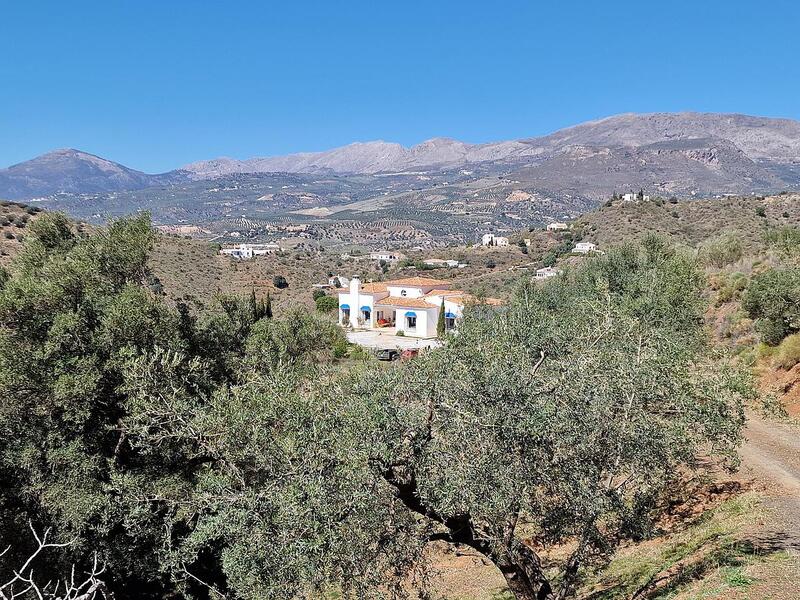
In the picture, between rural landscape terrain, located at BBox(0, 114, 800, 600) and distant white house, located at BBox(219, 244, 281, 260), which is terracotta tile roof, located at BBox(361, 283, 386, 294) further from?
rural landscape terrain, located at BBox(0, 114, 800, 600)

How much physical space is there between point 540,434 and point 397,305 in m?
53.4

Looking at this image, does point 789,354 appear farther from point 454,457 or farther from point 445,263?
point 445,263

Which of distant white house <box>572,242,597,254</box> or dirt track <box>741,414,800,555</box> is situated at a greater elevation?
distant white house <box>572,242,597,254</box>

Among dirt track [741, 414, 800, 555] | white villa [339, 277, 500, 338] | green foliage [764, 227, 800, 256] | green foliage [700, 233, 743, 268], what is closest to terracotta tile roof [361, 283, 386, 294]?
white villa [339, 277, 500, 338]

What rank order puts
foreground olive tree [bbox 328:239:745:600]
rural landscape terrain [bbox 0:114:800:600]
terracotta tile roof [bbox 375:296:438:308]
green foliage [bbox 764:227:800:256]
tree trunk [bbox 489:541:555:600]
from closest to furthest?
1. foreground olive tree [bbox 328:239:745:600]
2. rural landscape terrain [bbox 0:114:800:600]
3. tree trunk [bbox 489:541:555:600]
4. green foliage [bbox 764:227:800:256]
5. terracotta tile roof [bbox 375:296:438:308]

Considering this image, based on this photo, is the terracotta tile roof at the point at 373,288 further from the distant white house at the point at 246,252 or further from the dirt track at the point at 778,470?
the dirt track at the point at 778,470

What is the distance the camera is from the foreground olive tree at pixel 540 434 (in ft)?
24.5

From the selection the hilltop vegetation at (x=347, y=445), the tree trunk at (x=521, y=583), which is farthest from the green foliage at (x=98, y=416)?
the tree trunk at (x=521, y=583)

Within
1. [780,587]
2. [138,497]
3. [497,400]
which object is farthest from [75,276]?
[780,587]

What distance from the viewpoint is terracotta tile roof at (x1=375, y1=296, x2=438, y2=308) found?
58.1 meters

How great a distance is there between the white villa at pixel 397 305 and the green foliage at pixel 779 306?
34.0m

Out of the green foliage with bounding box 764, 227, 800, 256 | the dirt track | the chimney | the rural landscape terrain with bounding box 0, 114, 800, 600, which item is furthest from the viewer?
the chimney

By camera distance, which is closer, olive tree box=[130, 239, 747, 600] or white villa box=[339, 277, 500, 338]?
olive tree box=[130, 239, 747, 600]

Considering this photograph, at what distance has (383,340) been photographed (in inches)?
2109
